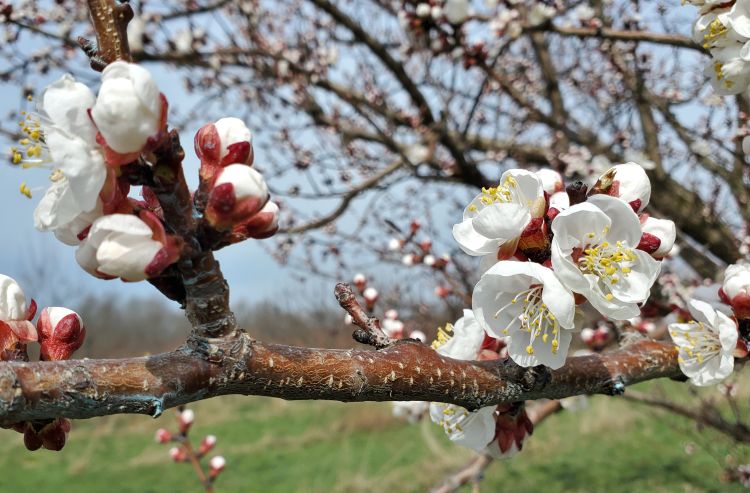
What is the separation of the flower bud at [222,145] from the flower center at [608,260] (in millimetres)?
514

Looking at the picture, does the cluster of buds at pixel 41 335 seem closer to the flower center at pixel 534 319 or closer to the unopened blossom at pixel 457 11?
the flower center at pixel 534 319

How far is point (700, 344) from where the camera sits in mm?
1114

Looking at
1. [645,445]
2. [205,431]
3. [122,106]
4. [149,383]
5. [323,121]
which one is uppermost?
[122,106]

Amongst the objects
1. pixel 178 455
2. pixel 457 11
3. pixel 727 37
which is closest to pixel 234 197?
pixel 727 37

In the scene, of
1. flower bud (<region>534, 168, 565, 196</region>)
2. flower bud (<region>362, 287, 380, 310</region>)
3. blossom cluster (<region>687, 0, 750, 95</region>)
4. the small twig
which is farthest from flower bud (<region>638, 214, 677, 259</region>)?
A: flower bud (<region>362, 287, 380, 310</region>)

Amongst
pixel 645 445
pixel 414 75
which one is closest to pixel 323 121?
pixel 414 75

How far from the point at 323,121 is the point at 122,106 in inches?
148

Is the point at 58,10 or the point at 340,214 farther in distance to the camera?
the point at 58,10

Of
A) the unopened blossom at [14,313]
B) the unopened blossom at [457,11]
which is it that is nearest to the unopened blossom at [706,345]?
the unopened blossom at [14,313]

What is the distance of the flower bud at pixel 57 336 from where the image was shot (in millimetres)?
793

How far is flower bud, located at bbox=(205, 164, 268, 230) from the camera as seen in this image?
631mm

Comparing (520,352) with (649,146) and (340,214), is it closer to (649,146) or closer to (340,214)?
(340,214)

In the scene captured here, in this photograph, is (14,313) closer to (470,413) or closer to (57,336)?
(57,336)

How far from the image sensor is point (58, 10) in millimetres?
4770
